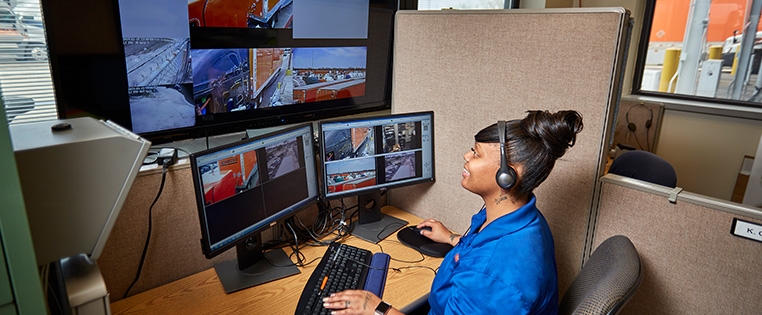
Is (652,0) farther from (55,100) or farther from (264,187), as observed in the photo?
(55,100)

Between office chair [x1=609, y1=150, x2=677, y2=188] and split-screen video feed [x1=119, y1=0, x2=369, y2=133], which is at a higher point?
split-screen video feed [x1=119, y1=0, x2=369, y2=133]

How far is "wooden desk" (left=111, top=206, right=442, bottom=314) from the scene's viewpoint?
1269 mm

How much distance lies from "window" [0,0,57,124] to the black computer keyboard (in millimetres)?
924

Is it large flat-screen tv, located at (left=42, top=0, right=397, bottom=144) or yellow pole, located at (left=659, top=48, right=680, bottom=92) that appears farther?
yellow pole, located at (left=659, top=48, right=680, bottom=92)

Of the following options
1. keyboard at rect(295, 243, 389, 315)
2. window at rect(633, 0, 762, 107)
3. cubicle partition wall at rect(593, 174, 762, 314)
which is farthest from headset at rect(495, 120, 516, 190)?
window at rect(633, 0, 762, 107)

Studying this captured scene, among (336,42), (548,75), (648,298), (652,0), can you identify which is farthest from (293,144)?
(652,0)

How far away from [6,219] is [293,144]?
875mm

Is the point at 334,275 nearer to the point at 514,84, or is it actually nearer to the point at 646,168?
the point at 514,84

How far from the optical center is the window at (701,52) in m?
3.30

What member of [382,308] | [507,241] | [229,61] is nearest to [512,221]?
[507,241]

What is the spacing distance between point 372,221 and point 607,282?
975 mm

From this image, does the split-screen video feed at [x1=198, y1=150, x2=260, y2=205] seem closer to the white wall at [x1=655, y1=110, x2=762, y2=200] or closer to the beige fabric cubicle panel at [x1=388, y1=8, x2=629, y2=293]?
the beige fabric cubicle panel at [x1=388, y1=8, x2=629, y2=293]

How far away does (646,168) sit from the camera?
2.29 metres

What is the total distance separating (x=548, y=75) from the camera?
139cm
